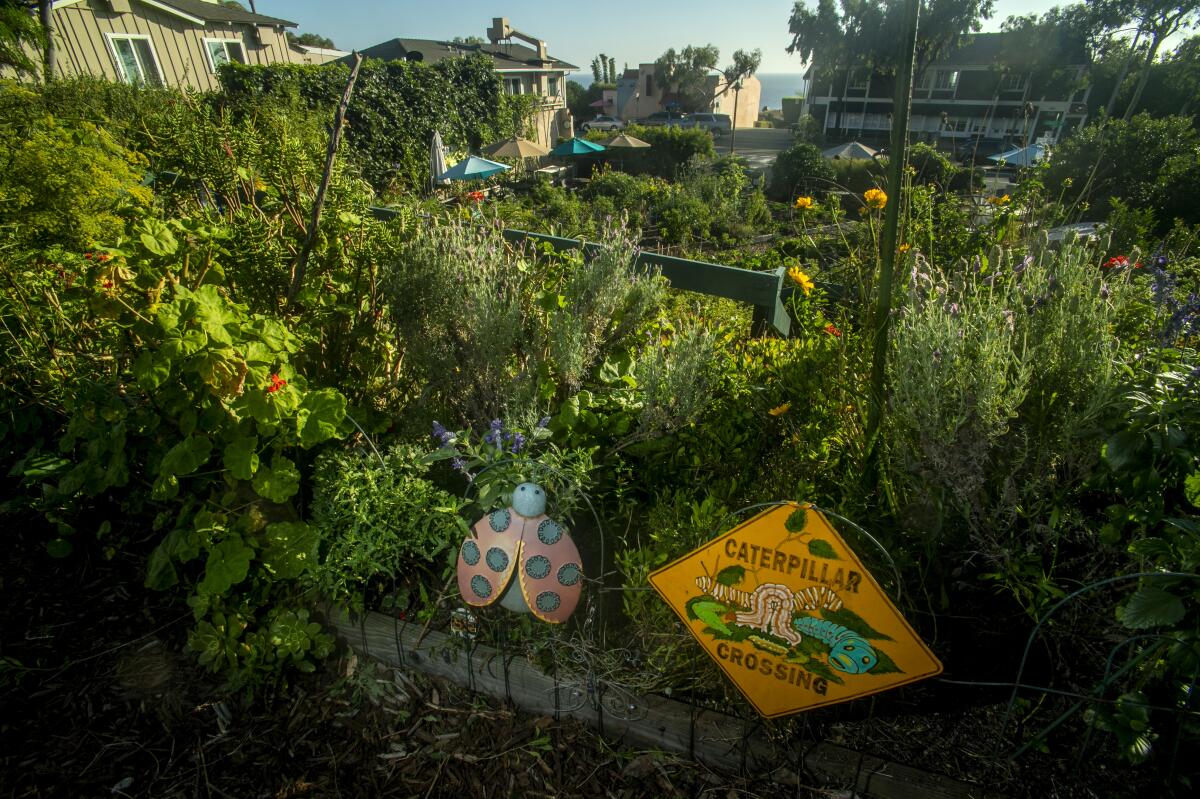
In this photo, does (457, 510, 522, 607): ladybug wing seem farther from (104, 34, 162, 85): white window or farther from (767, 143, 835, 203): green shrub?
(104, 34, 162, 85): white window

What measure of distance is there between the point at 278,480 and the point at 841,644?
5.78 ft

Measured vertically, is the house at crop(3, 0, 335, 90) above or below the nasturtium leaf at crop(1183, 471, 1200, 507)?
above

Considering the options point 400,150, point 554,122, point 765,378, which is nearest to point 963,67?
point 554,122

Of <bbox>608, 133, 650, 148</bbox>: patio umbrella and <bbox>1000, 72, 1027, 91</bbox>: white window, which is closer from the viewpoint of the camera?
<bbox>608, 133, 650, 148</bbox>: patio umbrella

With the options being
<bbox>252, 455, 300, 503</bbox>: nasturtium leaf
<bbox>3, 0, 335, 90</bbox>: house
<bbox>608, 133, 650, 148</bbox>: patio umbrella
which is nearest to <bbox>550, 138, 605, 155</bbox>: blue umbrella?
<bbox>608, 133, 650, 148</bbox>: patio umbrella

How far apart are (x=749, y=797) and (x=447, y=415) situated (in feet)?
6.16

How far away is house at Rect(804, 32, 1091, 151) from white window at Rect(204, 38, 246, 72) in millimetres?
30073

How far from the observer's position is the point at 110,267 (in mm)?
1773

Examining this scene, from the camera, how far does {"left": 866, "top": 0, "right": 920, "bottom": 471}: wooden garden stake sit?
60.9 inches

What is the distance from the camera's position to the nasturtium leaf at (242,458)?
1814 millimetres

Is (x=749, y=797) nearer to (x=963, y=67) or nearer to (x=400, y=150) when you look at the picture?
(x=400, y=150)

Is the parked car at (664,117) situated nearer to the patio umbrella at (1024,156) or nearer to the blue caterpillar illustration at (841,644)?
the patio umbrella at (1024,156)

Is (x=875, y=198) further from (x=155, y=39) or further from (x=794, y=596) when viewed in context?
(x=155, y=39)

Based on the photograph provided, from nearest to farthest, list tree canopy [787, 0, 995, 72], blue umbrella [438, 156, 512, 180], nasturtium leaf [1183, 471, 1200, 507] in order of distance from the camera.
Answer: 1. nasturtium leaf [1183, 471, 1200, 507]
2. blue umbrella [438, 156, 512, 180]
3. tree canopy [787, 0, 995, 72]
